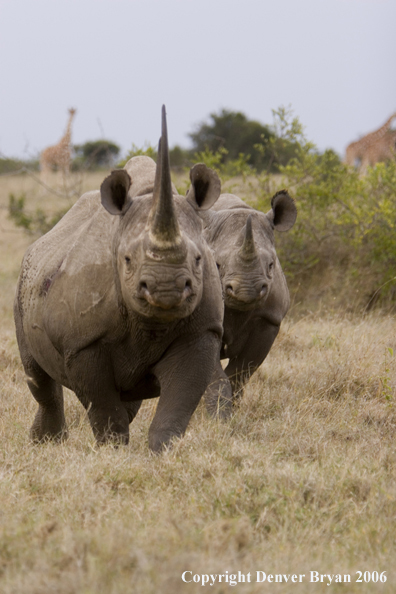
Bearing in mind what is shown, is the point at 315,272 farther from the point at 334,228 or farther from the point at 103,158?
the point at 103,158

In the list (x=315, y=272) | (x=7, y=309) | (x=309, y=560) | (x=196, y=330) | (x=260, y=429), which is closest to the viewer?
(x=309, y=560)

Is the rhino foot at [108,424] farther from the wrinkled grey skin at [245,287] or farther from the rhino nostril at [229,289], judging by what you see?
the rhino nostril at [229,289]

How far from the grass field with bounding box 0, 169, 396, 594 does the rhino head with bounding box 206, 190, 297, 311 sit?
0.86 meters

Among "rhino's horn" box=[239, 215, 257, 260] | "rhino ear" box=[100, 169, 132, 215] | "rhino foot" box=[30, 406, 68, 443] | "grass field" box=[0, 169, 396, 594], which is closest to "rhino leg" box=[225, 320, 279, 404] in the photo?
"grass field" box=[0, 169, 396, 594]

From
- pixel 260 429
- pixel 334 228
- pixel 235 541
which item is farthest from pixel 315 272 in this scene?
pixel 235 541

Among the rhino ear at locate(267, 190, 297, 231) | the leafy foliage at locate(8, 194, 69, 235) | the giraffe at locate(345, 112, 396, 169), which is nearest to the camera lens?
the rhino ear at locate(267, 190, 297, 231)

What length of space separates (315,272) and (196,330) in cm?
764

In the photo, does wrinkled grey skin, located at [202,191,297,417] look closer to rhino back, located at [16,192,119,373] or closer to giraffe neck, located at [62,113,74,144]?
rhino back, located at [16,192,119,373]

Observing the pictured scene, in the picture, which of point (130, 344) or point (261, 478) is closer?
point (261, 478)

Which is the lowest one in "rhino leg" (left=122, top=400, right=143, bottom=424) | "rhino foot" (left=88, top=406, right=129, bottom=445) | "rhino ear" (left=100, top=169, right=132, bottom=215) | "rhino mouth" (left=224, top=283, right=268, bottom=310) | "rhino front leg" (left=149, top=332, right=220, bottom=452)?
"rhino leg" (left=122, top=400, right=143, bottom=424)

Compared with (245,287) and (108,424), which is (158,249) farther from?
(245,287)

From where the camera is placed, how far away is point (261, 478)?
4.05 m

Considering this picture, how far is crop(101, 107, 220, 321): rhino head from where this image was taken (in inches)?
155

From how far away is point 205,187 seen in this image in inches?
183
